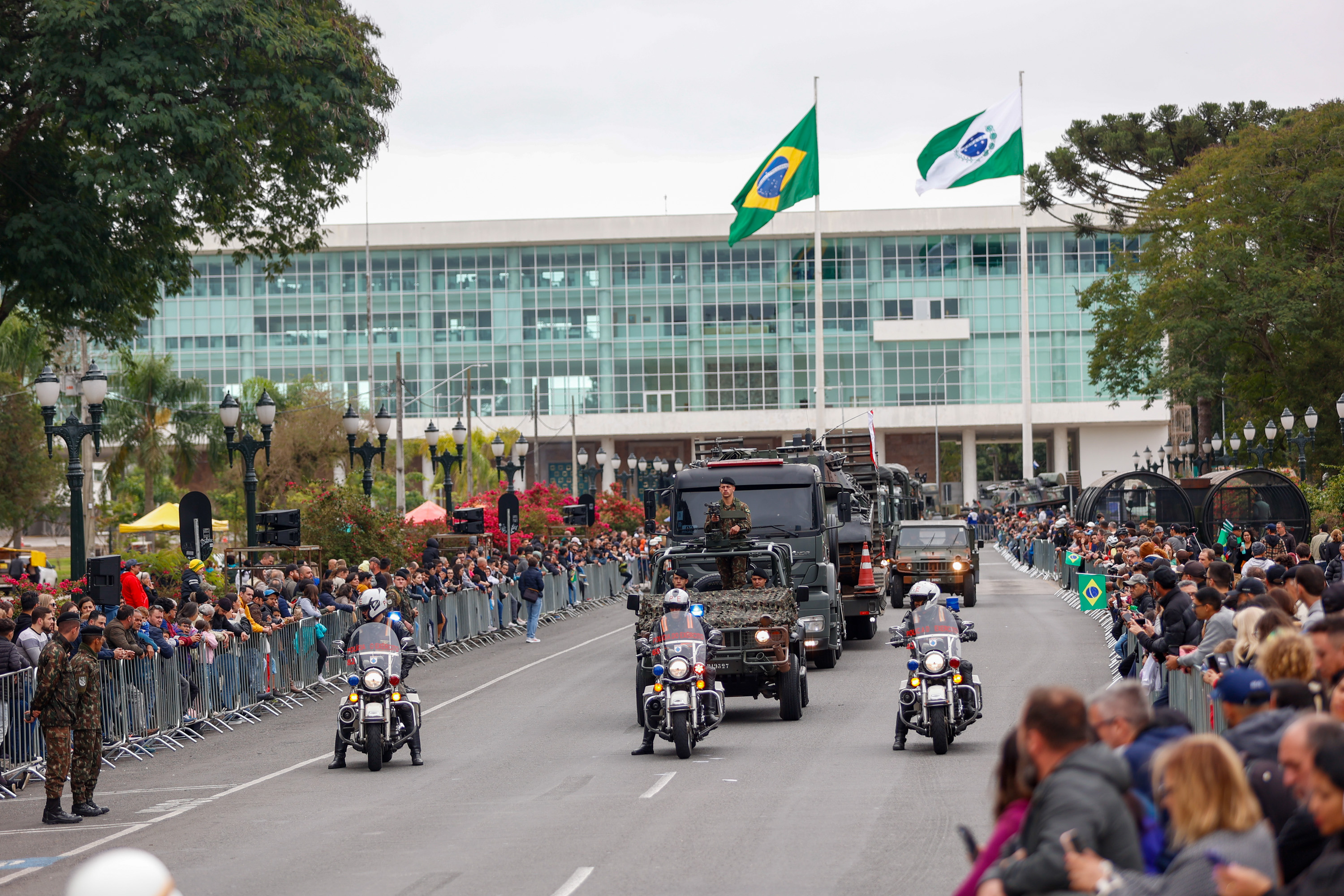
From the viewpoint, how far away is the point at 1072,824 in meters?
5.15

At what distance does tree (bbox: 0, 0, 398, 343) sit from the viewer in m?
22.8

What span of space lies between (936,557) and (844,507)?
12.1 meters

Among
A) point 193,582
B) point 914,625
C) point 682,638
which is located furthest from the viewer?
point 193,582

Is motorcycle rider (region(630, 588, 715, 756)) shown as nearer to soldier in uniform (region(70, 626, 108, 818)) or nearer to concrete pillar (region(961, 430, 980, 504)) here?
soldier in uniform (region(70, 626, 108, 818))

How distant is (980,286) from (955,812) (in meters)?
87.1

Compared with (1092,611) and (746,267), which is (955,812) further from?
(746,267)

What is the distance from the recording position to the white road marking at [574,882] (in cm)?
934

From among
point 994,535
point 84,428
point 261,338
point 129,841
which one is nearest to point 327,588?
point 84,428

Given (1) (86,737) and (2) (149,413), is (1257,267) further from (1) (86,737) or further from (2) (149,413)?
(2) (149,413)

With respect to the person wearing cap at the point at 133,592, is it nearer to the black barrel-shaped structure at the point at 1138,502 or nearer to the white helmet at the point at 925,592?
the white helmet at the point at 925,592

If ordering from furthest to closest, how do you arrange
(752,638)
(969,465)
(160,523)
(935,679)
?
(969,465)
(160,523)
(752,638)
(935,679)

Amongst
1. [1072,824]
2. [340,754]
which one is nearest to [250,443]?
[340,754]

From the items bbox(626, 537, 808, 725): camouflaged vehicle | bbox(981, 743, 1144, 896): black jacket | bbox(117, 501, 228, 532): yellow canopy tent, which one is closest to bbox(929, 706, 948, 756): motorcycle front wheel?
bbox(626, 537, 808, 725): camouflaged vehicle

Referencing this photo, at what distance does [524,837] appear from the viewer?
11320mm
